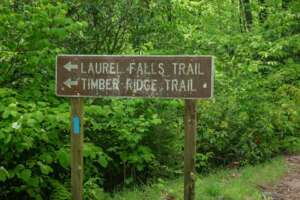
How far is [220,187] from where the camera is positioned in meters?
7.55

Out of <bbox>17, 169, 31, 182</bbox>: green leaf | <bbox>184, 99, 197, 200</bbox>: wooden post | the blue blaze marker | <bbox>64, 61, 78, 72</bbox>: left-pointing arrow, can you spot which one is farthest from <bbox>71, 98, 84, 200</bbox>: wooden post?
<bbox>184, 99, 197, 200</bbox>: wooden post

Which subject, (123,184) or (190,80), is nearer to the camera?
(190,80)

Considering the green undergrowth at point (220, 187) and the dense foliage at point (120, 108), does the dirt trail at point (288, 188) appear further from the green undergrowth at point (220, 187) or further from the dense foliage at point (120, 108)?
the dense foliage at point (120, 108)

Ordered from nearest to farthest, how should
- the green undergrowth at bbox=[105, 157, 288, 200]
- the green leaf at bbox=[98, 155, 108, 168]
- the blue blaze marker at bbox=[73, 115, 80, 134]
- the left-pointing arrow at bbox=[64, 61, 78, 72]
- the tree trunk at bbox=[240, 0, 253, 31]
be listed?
the left-pointing arrow at bbox=[64, 61, 78, 72], the blue blaze marker at bbox=[73, 115, 80, 134], the green leaf at bbox=[98, 155, 108, 168], the green undergrowth at bbox=[105, 157, 288, 200], the tree trunk at bbox=[240, 0, 253, 31]

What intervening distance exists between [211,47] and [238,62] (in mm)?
1670

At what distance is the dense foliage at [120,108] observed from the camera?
610cm

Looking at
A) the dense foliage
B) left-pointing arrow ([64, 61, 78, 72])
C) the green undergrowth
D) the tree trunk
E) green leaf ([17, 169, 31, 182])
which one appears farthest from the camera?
the tree trunk

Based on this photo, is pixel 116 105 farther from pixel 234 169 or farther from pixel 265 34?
pixel 265 34

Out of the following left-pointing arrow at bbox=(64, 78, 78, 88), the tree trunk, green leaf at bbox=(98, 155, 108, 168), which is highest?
the tree trunk

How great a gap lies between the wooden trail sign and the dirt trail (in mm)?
2622

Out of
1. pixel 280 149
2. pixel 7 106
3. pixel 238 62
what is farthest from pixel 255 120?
pixel 7 106

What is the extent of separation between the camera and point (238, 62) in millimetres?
12367

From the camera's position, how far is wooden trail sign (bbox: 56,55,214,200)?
5227 millimetres

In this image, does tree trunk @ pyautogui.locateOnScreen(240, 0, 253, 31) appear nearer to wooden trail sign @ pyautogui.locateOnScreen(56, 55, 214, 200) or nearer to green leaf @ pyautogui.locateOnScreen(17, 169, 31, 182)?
wooden trail sign @ pyautogui.locateOnScreen(56, 55, 214, 200)
